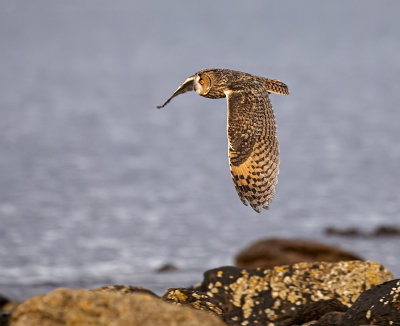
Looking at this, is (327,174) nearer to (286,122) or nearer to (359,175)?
(359,175)

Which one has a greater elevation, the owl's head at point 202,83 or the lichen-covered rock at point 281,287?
the owl's head at point 202,83

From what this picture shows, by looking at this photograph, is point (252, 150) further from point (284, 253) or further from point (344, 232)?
point (344, 232)

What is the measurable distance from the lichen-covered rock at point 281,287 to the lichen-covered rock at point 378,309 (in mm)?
1404

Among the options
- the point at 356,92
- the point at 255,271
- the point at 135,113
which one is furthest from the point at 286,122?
the point at 255,271

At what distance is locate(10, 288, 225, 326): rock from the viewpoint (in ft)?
18.5

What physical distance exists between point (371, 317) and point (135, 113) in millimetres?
127283

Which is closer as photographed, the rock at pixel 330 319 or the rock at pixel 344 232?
the rock at pixel 330 319

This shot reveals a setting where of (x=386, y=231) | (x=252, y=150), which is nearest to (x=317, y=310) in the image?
(x=252, y=150)

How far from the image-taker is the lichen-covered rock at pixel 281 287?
368 inches

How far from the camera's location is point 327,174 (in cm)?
7044

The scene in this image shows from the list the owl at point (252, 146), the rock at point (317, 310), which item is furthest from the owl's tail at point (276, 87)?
the rock at point (317, 310)

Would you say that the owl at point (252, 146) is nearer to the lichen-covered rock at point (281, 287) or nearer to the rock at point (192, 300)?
the lichen-covered rock at point (281, 287)

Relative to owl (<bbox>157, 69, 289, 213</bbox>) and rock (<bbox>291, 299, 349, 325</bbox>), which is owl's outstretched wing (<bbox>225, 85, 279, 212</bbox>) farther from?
rock (<bbox>291, 299, 349, 325</bbox>)

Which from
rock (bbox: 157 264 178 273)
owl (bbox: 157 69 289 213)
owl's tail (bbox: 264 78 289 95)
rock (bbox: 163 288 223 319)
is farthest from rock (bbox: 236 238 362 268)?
rock (bbox: 163 288 223 319)
